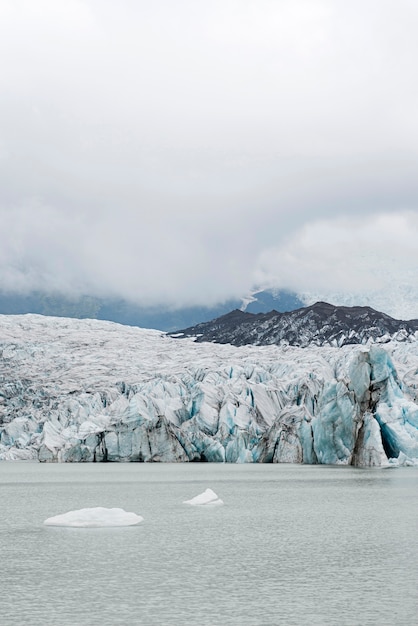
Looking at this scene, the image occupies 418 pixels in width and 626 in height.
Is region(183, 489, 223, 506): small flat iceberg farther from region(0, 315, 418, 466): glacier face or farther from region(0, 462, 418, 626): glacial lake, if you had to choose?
region(0, 315, 418, 466): glacier face

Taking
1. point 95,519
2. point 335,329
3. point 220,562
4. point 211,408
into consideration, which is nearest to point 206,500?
point 95,519

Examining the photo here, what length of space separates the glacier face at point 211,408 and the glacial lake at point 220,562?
20455 millimetres

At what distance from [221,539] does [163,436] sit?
48792 millimetres

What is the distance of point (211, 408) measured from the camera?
72.1 meters

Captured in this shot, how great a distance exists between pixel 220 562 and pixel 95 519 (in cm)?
708

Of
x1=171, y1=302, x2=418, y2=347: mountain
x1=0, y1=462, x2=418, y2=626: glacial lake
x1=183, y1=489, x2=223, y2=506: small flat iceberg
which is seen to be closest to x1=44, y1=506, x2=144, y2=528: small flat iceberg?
x1=0, y1=462, x2=418, y2=626: glacial lake

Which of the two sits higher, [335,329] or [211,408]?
[335,329]

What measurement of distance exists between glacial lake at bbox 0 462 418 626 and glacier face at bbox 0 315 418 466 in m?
20.5

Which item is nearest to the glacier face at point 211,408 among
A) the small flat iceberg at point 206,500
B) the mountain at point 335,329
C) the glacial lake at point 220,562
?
the glacial lake at point 220,562

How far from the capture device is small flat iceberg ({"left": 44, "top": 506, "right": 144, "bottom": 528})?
23.8 metres

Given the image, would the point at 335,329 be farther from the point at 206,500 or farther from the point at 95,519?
the point at 95,519

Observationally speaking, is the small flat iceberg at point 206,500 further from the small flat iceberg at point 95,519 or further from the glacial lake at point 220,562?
the small flat iceberg at point 95,519

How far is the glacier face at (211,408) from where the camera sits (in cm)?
5706

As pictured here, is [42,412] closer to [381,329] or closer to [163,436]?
[163,436]
